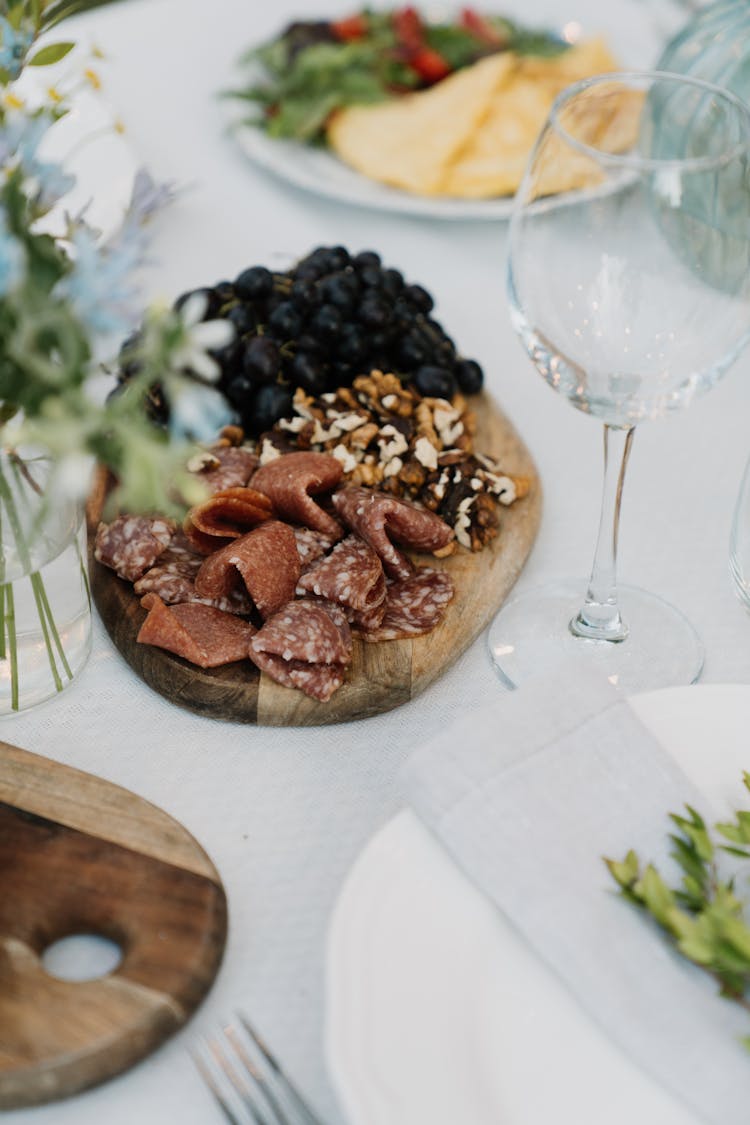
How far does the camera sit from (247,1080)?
1.78ft

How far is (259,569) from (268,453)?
0.15 metres

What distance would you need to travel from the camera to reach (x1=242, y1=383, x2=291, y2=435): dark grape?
94 centimetres

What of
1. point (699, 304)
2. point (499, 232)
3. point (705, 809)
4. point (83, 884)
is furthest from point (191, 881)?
point (499, 232)

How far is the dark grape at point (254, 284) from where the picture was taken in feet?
3.24

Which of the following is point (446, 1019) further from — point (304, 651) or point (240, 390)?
point (240, 390)

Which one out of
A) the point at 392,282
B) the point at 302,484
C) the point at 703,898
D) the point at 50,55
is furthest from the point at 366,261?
the point at 703,898

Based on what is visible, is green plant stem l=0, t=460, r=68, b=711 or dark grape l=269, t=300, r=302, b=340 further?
dark grape l=269, t=300, r=302, b=340

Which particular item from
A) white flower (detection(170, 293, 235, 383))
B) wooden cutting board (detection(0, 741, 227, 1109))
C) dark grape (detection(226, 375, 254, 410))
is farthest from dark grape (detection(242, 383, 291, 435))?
white flower (detection(170, 293, 235, 383))

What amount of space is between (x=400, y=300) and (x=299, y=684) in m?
0.40

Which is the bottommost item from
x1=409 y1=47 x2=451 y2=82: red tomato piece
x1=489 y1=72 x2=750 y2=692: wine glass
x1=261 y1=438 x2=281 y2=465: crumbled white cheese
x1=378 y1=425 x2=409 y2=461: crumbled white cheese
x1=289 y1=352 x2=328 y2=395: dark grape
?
x1=261 y1=438 x2=281 y2=465: crumbled white cheese

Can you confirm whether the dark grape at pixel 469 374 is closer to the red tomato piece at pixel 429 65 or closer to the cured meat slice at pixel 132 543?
the cured meat slice at pixel 132 543

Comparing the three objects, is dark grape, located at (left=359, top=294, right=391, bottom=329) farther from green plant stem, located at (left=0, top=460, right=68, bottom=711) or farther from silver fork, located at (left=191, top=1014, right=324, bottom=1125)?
silver fork, located at (left=191, top=1014, right=324, bottom=1125)

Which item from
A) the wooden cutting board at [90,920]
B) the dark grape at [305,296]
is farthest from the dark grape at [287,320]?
the wooden cutting board at [90,920]

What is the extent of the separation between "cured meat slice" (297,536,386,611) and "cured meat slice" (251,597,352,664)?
18 mm
